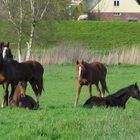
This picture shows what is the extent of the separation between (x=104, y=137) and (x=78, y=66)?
824cm

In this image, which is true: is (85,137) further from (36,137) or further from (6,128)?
(6,128)

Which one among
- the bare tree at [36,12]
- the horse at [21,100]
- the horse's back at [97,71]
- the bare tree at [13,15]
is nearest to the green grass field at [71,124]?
the horse at [21,100]

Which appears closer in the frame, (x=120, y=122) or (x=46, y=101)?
(x=120, y=122)

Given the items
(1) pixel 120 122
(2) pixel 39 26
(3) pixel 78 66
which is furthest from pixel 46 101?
(2) pixel 39 26

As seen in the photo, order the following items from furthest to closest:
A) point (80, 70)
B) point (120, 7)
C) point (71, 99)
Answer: point (120, 7), point (71, 99), point (80, 70)

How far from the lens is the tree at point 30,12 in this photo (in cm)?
4934

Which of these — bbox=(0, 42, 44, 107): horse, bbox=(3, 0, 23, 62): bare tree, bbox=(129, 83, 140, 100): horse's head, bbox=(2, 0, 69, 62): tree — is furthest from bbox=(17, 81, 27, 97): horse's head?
bbox=(3, 0, 23, 62): bare tree

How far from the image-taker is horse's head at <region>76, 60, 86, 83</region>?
18.1 meters

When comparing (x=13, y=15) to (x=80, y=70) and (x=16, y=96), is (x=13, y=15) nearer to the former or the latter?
(x=80, y=70)

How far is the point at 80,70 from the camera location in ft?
59.5

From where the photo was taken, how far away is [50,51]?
42.7m

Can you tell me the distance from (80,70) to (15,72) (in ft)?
7.75

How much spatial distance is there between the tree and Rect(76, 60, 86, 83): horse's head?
30215mm

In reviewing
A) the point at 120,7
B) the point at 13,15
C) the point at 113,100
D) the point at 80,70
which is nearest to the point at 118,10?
the point at 120,7
